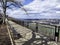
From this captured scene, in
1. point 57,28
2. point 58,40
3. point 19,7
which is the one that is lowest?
point 58,40

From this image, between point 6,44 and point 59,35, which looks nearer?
point 6,44

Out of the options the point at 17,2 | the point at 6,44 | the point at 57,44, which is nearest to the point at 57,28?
the point at 57,44

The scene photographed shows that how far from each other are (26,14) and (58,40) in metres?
14.3

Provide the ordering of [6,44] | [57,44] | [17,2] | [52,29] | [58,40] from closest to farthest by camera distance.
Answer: [6,44]
[57,44]
[58,40]
[52,29]
[17,2]

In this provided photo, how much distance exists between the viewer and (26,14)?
64.9 feet

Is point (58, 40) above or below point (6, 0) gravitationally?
below

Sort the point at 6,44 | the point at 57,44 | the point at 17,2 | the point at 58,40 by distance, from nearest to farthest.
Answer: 1. the point at 6,44
2. the point at 57,44
3. the point at 58,40
4. the point at 17,2

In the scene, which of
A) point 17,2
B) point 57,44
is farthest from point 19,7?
point 57,44

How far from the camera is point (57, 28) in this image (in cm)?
592

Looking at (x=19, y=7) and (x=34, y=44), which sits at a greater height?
(x=19, y=7)

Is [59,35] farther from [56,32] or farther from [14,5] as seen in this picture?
[14,5]

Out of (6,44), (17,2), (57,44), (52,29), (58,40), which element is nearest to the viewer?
(6,44)

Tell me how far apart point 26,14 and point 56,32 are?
45.8 ft

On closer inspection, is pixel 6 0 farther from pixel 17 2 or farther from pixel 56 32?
pixel 56 32
